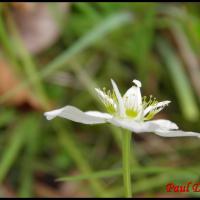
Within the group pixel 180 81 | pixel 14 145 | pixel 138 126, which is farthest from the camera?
pixel 180 81

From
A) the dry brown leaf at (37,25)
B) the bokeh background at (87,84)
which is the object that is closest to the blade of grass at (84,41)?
the bokeh background at (87,84)

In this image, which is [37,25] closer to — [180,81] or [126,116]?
[180,81]

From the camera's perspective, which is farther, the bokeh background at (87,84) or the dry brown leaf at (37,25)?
the dry brown leaf at (37,25)

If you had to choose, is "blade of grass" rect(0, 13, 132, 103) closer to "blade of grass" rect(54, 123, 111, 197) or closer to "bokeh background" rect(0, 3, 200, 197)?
"bokeh background" rect(0, 3, 200, 197)

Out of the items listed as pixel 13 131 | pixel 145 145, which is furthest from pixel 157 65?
pixel 13 131

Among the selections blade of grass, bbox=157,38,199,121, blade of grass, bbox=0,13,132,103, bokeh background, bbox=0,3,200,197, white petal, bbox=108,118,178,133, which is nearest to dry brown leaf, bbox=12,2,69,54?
bokeh background, bbox=0,3,200,197

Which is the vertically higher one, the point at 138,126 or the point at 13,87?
the point at 13,87

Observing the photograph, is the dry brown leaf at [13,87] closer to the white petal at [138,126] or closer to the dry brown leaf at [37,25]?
the dry brown leaf at [37,25]

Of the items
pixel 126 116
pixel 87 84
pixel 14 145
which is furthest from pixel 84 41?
pixel 126 116
